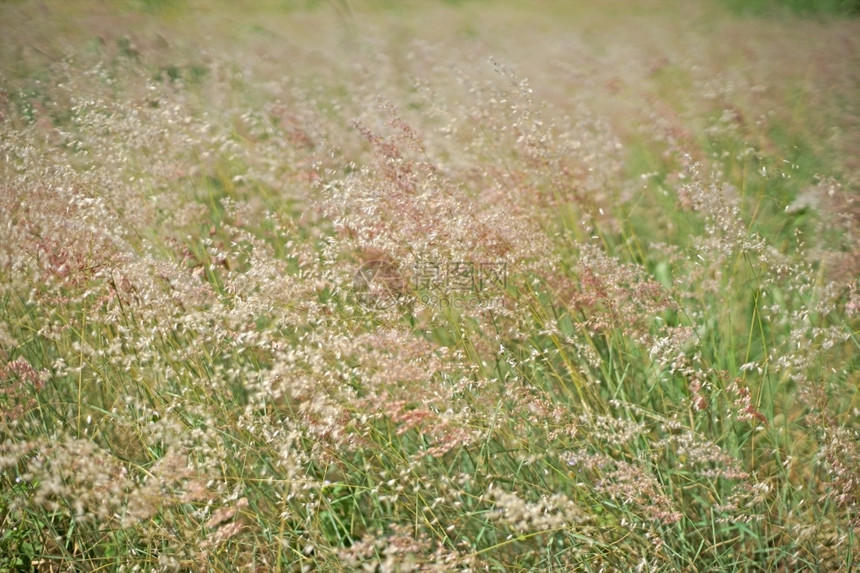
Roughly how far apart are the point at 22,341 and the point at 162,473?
0.95 meters

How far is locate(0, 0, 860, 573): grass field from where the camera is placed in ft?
5.63

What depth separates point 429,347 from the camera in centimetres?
177

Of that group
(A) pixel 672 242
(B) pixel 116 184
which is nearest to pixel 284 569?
(B) pixel 116 184

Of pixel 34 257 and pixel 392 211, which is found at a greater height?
pixel 392 211

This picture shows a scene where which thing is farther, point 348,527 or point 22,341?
point 22,341

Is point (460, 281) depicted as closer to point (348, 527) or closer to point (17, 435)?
point (348, 527)

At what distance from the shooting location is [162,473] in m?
1.64

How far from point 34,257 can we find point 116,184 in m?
0.42

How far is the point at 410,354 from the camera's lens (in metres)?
1.68

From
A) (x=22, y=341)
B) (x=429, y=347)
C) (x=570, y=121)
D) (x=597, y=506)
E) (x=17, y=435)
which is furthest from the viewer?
(x=570, y=121)

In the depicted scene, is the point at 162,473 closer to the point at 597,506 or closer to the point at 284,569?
the point at 284,569

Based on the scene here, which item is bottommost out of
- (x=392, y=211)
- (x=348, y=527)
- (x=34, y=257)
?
(x=348, y=527)

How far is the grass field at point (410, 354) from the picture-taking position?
1.72 meters

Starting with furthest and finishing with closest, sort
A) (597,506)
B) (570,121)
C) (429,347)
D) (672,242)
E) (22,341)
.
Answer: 1. (570,121)
2. (672,242)
3. (22,341)
4. (597,506)
5. (429,347)
